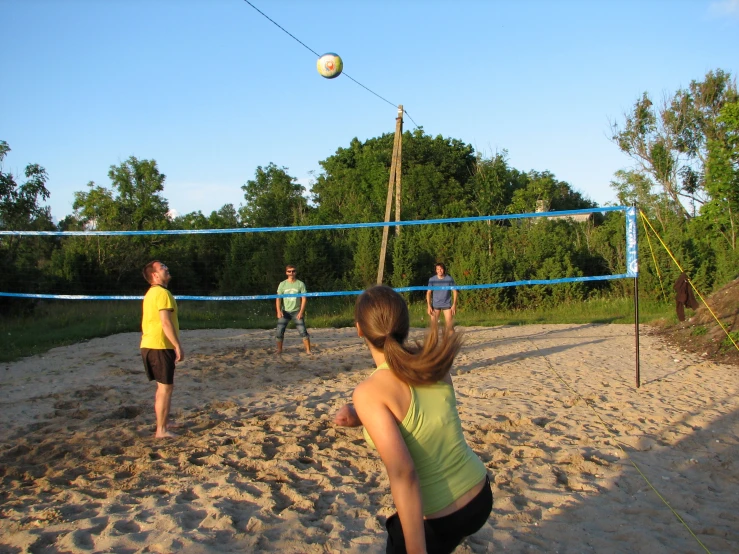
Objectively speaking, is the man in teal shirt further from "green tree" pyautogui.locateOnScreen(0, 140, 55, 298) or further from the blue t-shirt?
"green tree" pyautogui.locateOnScreen(0, 140, 55, 298)

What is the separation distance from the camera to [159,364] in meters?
4.95

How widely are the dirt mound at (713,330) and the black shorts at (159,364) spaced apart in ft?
23.2

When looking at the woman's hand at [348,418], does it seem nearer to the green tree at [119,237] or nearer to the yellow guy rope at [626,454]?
the yellow guy rope at [626,454]

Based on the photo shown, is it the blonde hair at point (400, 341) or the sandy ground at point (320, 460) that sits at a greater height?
the blonde hair at point (400, 341)

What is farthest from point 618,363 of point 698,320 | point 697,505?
point 697,505

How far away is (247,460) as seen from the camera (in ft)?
14.1

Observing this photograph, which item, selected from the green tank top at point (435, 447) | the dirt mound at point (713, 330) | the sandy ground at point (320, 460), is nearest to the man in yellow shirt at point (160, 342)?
the sandy ground at point (320, 460)

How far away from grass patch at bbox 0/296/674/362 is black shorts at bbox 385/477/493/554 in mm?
8727

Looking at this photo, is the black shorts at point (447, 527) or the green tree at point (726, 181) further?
the green tree at point (726, 181)

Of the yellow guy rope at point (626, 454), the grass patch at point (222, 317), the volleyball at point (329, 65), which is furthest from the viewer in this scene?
the volleyball at point (329, 65)

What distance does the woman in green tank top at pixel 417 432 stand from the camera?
164cm

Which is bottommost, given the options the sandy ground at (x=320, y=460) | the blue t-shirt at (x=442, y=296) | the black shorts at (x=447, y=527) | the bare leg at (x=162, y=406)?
the sandy ground at (x=320, y=460)

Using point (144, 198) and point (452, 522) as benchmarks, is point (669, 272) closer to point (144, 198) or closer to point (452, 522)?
point (452, 522)

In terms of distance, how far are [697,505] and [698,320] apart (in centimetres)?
767
